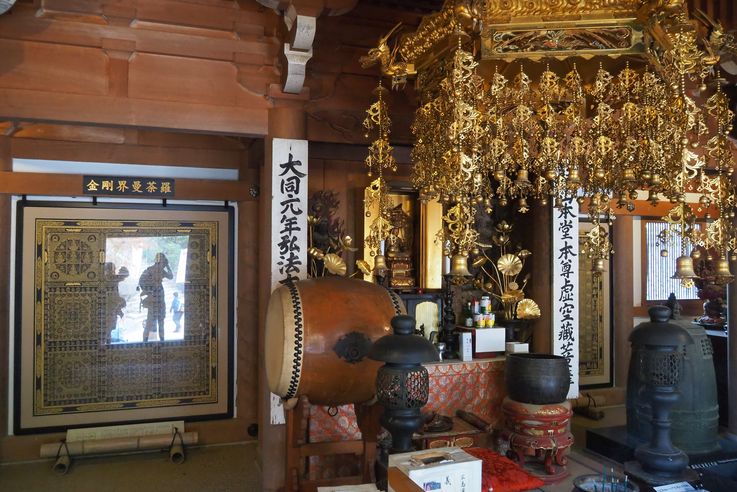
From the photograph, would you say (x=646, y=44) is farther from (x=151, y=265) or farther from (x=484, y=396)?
(x=151, y=265)

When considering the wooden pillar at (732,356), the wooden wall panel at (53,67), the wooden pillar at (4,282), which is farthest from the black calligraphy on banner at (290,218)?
the wooden pillar at (732,356)

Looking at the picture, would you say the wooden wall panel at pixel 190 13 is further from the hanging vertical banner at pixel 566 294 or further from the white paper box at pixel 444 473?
the hanging vertical banner at pixel 566 294

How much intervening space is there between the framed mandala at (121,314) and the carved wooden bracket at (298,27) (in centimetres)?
212

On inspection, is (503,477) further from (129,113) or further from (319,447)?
(129,113)

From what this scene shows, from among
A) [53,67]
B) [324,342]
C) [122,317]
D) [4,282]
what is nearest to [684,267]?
[324,342]

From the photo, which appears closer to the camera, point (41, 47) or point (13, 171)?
point (41, 47)

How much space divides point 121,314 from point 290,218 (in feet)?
7.69

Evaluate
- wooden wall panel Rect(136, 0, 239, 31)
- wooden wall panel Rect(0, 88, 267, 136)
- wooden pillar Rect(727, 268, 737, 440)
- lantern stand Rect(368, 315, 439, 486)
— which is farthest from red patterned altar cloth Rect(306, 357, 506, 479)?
wooden wall panel Rect(136, 0, 239, 31)

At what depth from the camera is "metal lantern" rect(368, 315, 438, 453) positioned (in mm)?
2305

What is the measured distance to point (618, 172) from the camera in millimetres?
3600

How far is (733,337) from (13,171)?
6716 millimetres

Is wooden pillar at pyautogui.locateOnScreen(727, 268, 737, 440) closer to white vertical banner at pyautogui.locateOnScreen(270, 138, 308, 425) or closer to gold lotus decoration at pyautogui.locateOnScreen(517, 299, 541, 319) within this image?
gold lotus decoration at pyautogui.locateOnScreen(517, 299, 541, 319)

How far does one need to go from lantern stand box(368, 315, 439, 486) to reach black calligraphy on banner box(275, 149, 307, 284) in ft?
4.48

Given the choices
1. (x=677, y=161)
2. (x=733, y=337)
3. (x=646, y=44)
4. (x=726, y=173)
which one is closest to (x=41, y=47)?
(x=646, y=44)
